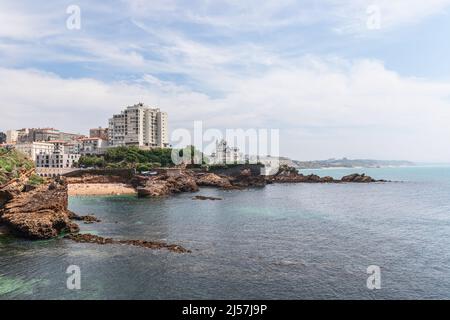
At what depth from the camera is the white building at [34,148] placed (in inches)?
5753

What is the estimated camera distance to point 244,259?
36094 millimetres

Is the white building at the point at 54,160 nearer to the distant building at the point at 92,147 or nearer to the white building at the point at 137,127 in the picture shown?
the distant building at the point at 92,147

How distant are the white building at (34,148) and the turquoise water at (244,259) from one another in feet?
331

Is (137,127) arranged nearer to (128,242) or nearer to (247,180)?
(247,180)

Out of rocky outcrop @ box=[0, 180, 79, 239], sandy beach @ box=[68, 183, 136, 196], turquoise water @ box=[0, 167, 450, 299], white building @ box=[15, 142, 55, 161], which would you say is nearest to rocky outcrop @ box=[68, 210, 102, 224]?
turquoise water @ box=[0, 167, 450, 299]

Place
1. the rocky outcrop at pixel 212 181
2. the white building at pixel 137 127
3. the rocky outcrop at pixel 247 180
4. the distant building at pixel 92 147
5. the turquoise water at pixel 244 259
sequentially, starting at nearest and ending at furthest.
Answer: the turquoise water at pixel 244 259 < the rocky outcrop at pixel 212 181 < the rocky outcrop at pixel 247 180 < the distant building at pixel 92 147 < the white building at pixel 137 127

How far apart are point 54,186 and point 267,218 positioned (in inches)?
1288

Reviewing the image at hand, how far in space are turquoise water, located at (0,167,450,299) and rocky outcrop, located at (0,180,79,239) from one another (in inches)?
74.8

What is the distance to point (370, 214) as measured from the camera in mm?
67438

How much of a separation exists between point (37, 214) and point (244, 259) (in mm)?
26616

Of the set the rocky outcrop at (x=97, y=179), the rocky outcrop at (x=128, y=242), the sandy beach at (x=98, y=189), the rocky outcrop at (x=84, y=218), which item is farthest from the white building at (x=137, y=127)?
the rocky outcrop at (x=128, y=242)

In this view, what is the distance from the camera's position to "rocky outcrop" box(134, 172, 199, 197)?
317 feet

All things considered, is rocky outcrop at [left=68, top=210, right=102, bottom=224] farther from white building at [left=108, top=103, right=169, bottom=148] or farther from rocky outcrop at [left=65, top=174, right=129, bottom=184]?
white building at [left=108, top=103, right=169, bottom=148]

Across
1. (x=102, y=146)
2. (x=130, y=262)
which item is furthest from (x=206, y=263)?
(x=102, y=146)
